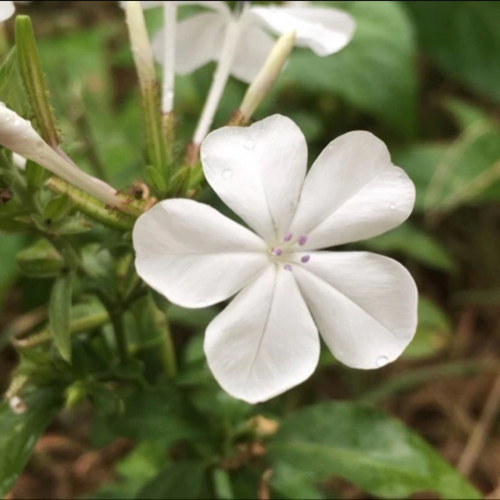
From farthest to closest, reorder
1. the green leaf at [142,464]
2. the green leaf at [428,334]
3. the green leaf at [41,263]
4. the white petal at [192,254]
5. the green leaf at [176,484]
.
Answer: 1. the green leaf at [428,334]
2. the green leaf at [142,464]
3. the green leaf at [176,484]
4. the green leaf at [41,263]
5. the white petal at [192,254]

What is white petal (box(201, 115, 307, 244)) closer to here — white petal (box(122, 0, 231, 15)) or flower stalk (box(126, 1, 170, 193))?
flower stalk (box(126, 1, 170, 193))

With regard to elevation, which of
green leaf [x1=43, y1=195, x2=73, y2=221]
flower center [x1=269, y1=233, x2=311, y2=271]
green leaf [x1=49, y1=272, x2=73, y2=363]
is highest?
green leaf [x1=43, y1=195, x2=73, y2=221]

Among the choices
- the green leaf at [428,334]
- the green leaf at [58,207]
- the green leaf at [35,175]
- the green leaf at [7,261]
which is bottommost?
the green leaf at [428,334]

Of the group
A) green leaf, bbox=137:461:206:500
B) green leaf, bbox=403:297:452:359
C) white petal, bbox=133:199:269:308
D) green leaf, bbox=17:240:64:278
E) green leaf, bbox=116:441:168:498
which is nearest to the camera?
white petal, bbox=133:199:269:308

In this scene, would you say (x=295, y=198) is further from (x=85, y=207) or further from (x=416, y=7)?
(x=416, y=7)

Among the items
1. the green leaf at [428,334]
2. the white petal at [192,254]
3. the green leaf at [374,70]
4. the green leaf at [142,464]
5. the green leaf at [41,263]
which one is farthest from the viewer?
the green leaf at [428,334]

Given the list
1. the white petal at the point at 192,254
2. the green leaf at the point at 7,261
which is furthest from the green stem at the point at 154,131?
the green leaf at the point at 7,261

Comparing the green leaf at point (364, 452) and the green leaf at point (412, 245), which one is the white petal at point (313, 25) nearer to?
the green leaf at point (364, 452)

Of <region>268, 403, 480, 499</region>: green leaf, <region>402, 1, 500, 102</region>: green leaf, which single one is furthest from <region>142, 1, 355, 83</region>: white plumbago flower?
<region>402, 1, 500, 102</region>: green leaf
